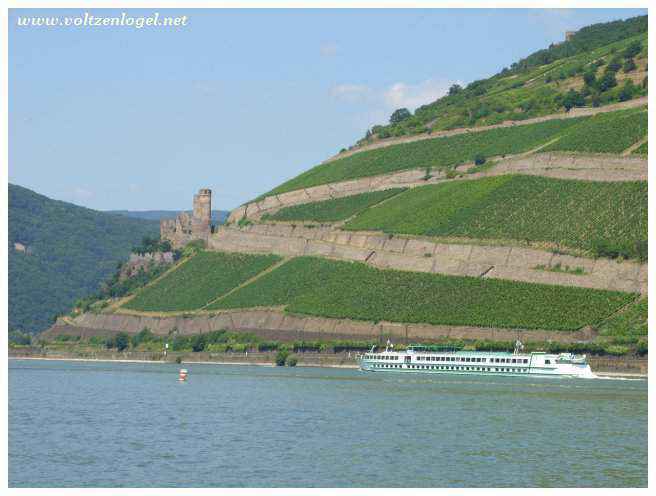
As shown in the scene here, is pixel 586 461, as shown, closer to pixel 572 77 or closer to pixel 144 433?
pixel 144 433

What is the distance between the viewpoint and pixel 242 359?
134250 millimetres

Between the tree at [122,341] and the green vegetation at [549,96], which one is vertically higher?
the green vegetation at [549,96]

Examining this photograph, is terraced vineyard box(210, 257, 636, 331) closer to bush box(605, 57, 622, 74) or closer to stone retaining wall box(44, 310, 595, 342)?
stone retaining wall box(44, 310, 595, 342)

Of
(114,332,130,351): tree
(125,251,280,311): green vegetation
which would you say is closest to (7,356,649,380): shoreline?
(114,332,130,351): tree

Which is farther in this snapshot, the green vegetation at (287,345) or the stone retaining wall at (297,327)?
the stone retaining wall at (297,327)

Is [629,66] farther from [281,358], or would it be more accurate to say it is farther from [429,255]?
[281,358]

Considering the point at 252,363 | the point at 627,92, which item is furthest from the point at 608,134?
the point at 252,363

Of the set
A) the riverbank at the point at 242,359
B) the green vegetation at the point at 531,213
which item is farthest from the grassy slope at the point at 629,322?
the green vegetation at the point at 531,213

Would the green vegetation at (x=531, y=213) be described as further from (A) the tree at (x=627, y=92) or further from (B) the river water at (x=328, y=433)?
(B) the river water at (x=328, y=433)

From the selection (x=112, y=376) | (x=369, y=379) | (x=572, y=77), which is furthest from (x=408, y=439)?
(x=572, y=77)

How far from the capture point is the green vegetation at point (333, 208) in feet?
543

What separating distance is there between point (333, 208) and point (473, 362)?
5804cm

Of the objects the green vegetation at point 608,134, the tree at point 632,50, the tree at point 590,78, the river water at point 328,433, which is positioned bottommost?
the river water at point 328,433

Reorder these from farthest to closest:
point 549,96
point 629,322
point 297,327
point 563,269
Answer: point 549,96, point 297,327, point 563,269, point 629,322
